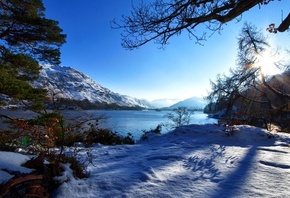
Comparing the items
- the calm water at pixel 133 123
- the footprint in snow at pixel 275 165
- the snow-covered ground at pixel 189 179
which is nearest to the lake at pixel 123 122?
the calm water at pixel 133 123

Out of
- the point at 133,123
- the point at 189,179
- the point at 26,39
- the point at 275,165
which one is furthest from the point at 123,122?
the point at 189,179

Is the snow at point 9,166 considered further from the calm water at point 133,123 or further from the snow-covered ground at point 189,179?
the calm water at point 133,123

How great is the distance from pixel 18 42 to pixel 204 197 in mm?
9677

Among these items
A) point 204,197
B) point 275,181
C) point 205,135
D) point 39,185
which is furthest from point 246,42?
point 39,185

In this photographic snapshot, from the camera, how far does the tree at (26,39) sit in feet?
26.6

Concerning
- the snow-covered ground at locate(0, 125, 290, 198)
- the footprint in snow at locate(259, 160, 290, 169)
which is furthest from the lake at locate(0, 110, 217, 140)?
the footprint in snow at locate(259, 160, 290, 169)

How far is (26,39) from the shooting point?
878 cm

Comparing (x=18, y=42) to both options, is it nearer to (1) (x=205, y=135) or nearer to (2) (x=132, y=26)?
(2) (x=132, y=26)

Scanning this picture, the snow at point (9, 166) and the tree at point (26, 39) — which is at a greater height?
the tree at point (26, 39)

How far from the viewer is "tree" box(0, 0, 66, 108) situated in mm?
8117

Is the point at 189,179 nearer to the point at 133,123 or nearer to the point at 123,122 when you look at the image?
the point at 133,123

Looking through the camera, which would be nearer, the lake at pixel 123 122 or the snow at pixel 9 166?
the snow at pixel 9 166

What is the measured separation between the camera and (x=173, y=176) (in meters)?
3.05

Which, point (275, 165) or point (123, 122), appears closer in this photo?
point (275, 165)
